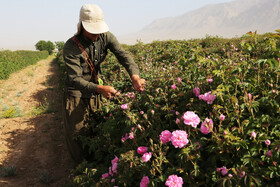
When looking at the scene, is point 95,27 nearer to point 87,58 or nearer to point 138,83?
point 87,58

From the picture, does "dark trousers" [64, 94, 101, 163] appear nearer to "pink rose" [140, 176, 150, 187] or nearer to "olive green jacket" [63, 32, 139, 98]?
"olive green jacket" [63, 32, 139, 98]

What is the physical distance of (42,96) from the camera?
34.5ft

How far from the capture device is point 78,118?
3.31 meters

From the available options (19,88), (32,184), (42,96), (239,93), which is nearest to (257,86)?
(239,93)

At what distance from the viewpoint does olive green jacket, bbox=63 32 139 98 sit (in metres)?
2.93

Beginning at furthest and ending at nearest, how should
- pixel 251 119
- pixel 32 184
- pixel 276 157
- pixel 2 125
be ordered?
1. pixel 2 125
2. pixel 32 184
3. pixel 251 119
4. pixel 276 157

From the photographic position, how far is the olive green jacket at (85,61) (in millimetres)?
A: 2935

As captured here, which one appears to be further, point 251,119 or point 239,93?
point 239,93

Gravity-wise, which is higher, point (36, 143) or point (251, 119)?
point (251, 119)

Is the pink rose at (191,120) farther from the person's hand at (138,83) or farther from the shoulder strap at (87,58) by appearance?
the shoulder strap at (87,58)

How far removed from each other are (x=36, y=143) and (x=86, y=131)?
249 cm

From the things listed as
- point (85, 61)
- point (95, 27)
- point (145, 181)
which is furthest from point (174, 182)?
point (85, 61)

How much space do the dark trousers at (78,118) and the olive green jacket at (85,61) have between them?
0.40ft

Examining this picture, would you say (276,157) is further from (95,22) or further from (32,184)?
(32,184)
